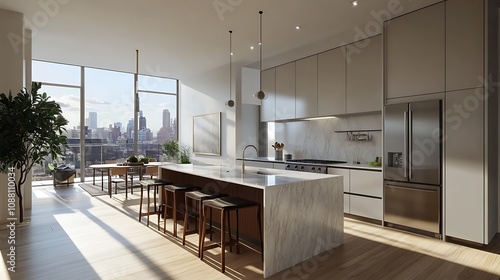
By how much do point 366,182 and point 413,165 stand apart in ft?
2.51

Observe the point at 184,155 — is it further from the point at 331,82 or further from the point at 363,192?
the point at 363,192

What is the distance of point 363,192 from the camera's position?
4.46 metres

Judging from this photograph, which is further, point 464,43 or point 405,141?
point 405,141

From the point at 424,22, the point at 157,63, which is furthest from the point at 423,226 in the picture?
the point at 157,63

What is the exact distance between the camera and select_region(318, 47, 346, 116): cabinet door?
5.03m

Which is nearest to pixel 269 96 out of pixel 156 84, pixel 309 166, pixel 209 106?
pixel 209 106

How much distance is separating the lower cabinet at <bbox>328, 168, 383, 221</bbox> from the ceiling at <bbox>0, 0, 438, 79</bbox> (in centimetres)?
235

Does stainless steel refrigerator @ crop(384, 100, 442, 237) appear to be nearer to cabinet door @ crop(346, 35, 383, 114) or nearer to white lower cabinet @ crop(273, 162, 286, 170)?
cabinet door @ crop(346, 35, 383, 114)

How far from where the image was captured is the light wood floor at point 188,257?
2748mm

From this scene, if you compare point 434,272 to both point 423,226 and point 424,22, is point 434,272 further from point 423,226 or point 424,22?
point 424,22

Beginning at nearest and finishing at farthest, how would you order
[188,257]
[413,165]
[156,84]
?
[188,257] < [413,165] < [156,84]

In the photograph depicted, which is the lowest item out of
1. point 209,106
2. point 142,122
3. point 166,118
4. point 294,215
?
point 294,215

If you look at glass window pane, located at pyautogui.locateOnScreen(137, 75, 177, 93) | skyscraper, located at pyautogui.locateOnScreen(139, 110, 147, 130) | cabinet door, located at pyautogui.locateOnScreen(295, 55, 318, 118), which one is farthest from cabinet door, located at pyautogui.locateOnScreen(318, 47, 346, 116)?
skyscraper, located at pyautogui.locateOnScreen(139, 110, 147, 130)

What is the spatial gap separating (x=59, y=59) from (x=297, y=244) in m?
7.04
